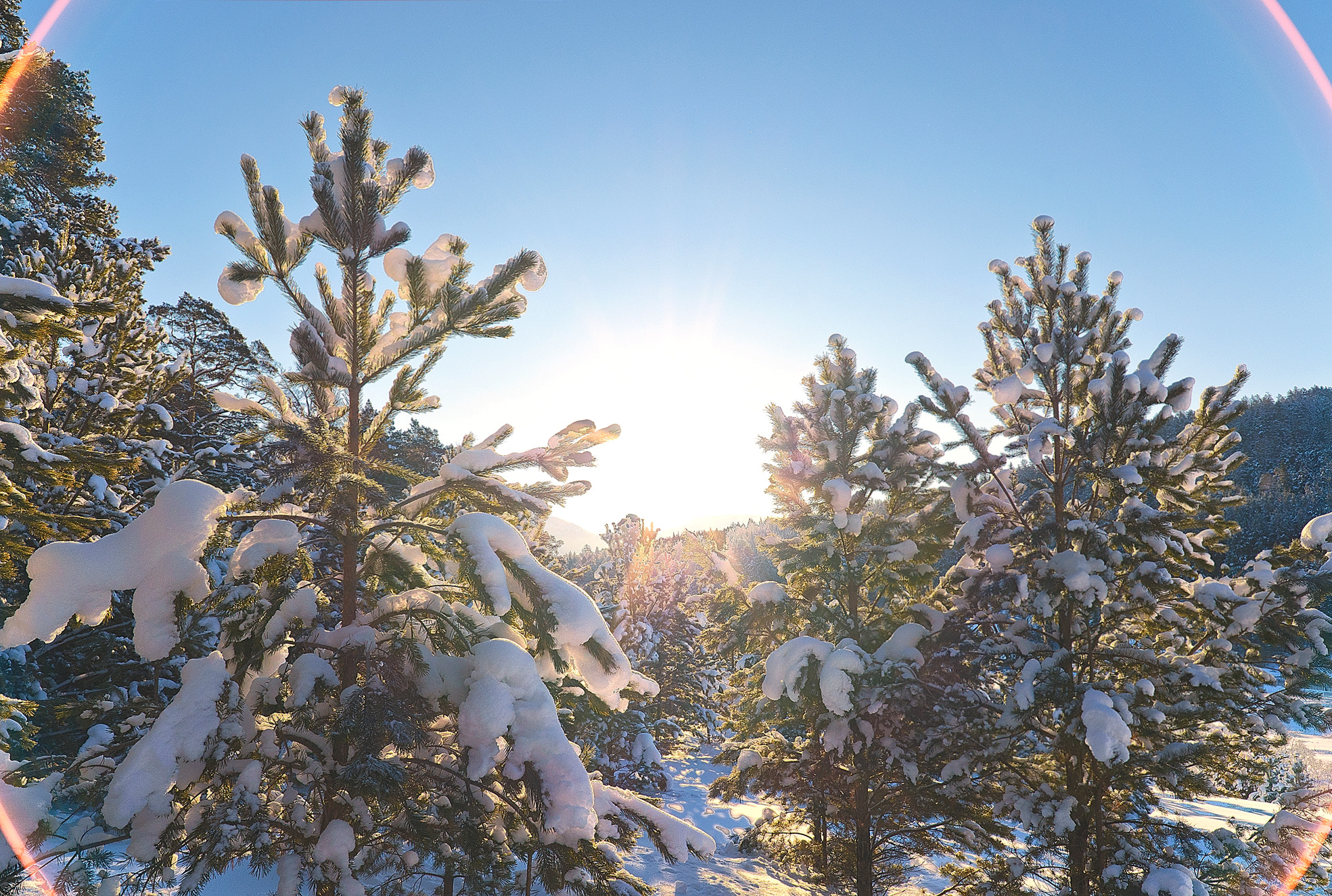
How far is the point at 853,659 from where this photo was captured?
691 centimetres

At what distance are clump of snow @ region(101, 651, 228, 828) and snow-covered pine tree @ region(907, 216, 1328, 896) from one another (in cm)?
662

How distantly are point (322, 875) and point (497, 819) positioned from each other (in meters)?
1.11

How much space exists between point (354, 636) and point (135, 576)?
101 centimetres

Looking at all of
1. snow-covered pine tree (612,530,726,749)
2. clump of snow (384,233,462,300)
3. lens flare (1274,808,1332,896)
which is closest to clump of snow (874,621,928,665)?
lens flare (1274,808,1332,896)

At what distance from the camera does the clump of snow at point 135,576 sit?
8.51 ft

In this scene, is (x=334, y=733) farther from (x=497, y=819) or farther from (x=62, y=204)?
(x=62, y=204)

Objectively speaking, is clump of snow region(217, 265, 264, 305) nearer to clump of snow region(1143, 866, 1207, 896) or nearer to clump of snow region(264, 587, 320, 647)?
clump of snow region(264, 587, 320, 647)

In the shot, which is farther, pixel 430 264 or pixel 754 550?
pixel 754 550

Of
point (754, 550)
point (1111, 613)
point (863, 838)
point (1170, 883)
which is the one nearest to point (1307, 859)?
point (1170, 883)

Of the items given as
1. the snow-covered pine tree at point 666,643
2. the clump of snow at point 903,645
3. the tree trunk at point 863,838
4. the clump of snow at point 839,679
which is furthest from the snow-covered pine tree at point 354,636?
the snow-covered pine tree at point 666,643

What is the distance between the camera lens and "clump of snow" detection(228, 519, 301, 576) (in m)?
3.14

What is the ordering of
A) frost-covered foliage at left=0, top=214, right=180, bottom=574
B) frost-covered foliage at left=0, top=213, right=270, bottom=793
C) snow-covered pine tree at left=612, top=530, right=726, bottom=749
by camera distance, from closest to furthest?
frost-covered foliage at left=0, top=214, right=180, bottom=574
frost-covered foliage at left=0, top=213, right=270, bottom=793
snow-covered pine tree at left=612, top=530, right=726, bottom=749

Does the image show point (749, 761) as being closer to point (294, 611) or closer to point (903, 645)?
point (903, 645)

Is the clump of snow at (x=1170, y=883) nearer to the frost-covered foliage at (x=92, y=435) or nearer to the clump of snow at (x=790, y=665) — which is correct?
the clump of snow at (x=790, y=665)
